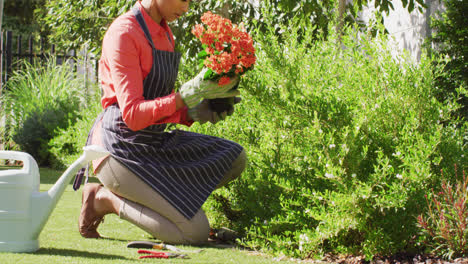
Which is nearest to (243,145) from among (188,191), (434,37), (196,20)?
(188,191)

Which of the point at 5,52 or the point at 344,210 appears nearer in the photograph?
the point at 344,210

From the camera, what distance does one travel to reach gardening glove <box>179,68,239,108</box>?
2.93 m

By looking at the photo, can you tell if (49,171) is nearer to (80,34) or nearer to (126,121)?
(80,34)

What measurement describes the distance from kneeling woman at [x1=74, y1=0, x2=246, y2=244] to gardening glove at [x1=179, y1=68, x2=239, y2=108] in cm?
5

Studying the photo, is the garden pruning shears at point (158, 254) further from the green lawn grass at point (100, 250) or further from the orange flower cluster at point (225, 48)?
the orange flower cluster at point (225, 48)

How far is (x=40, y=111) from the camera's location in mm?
8836

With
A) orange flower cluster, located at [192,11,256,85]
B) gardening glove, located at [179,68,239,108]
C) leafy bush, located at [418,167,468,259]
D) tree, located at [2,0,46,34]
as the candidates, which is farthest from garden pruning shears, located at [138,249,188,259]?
tree, located at [2,0,46,34]

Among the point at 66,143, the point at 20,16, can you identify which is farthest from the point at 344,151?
the point at 20,16

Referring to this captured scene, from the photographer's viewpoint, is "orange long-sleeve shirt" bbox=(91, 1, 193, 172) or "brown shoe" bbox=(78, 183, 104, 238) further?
"brown shoe" bbox=(78, 183, 104, 238)

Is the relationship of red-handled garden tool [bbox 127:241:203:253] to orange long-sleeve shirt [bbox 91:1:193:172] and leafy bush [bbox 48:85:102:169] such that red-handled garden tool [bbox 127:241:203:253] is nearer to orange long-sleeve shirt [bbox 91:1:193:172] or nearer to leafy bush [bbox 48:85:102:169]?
orange long-sleeve shirt [bbox 91:1:193:172]

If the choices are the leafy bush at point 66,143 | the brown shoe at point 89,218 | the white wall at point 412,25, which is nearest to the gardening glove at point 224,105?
the brown shoe at point 89,218

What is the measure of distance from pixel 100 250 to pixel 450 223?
1.76m

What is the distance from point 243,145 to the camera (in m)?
3.82

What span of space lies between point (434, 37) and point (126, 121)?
356 centimetres
